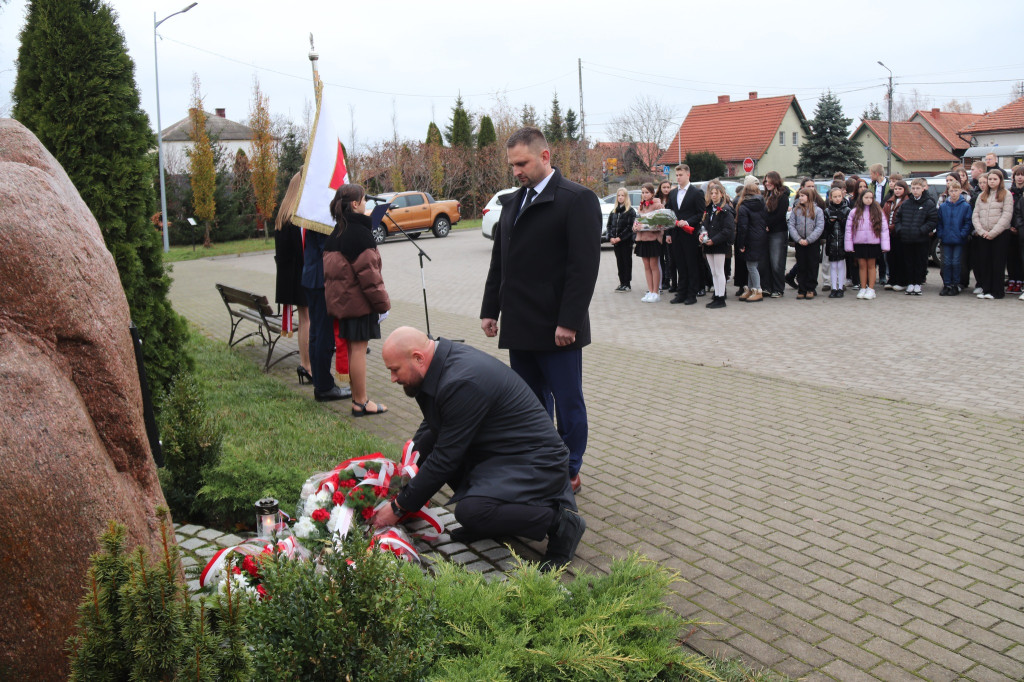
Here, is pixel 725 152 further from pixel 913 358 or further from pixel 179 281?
pixel 913 358

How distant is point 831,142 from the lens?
149ft

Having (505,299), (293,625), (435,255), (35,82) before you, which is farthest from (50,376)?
(435,255)

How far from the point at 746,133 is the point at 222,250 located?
37.2 m

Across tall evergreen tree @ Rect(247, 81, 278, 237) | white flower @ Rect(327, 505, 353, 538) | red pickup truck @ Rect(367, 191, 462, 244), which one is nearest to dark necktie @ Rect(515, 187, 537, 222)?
white flower @ Rect(327, 505, 353, 538)

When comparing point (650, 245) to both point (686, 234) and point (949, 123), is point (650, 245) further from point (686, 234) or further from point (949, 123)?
point (949, 123)

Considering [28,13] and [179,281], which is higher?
[28,13]

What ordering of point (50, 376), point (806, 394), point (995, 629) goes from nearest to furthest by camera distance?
point (50, 376), point (995, 629), point (806, 394)

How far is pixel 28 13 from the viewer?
19.6ft

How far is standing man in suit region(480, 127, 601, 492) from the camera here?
5.19 metres

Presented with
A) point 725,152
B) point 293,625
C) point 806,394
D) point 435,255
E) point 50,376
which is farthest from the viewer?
point 725,152

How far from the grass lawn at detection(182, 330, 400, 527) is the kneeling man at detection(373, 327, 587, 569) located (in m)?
0.95

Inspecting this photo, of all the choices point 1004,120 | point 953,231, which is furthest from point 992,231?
point 1004,120

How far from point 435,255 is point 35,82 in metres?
19.0

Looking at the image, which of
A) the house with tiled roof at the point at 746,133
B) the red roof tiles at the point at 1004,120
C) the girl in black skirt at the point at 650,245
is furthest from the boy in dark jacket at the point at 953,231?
the red roof tiles at the point at 1004,120
